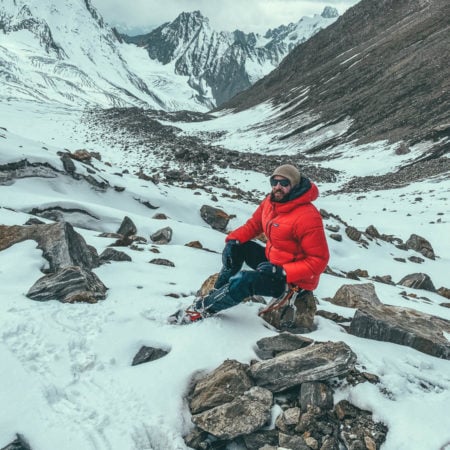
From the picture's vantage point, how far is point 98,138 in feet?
136

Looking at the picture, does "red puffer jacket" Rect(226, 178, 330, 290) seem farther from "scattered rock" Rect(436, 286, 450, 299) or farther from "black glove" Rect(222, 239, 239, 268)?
"scattered rock" Rect(436, 286, 450, 299)

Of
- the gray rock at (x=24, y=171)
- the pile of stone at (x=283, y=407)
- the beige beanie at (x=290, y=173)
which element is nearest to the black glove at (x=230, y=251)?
the beige beanie at (x=290, y=173)

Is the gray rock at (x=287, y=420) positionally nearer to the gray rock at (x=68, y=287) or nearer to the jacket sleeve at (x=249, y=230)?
the jacket sleeve at (x=249, y=230)

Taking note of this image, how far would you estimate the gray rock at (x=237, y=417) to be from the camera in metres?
3.87

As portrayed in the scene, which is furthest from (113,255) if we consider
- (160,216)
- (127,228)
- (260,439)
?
(160,216)

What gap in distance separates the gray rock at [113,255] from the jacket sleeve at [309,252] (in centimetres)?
410

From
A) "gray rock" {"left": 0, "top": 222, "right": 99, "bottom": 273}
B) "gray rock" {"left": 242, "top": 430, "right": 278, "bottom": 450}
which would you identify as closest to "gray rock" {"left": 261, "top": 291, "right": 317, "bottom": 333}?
"gray rock" {"left": 242, "top": 430, "right": 278, "bottom": 450}

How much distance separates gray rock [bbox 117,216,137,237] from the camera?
11194 mm

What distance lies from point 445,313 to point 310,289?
5.21 m

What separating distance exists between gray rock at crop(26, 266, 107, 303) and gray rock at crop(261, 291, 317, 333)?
8.91 ft

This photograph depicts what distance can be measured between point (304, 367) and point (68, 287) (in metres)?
3.65

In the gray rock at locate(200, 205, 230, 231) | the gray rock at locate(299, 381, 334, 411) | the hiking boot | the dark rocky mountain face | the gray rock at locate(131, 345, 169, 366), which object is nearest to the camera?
the gray rock at locate(299, 381, 334, 411)

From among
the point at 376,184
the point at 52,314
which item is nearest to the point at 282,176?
the point at 52,314

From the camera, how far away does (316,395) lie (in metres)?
4.10
